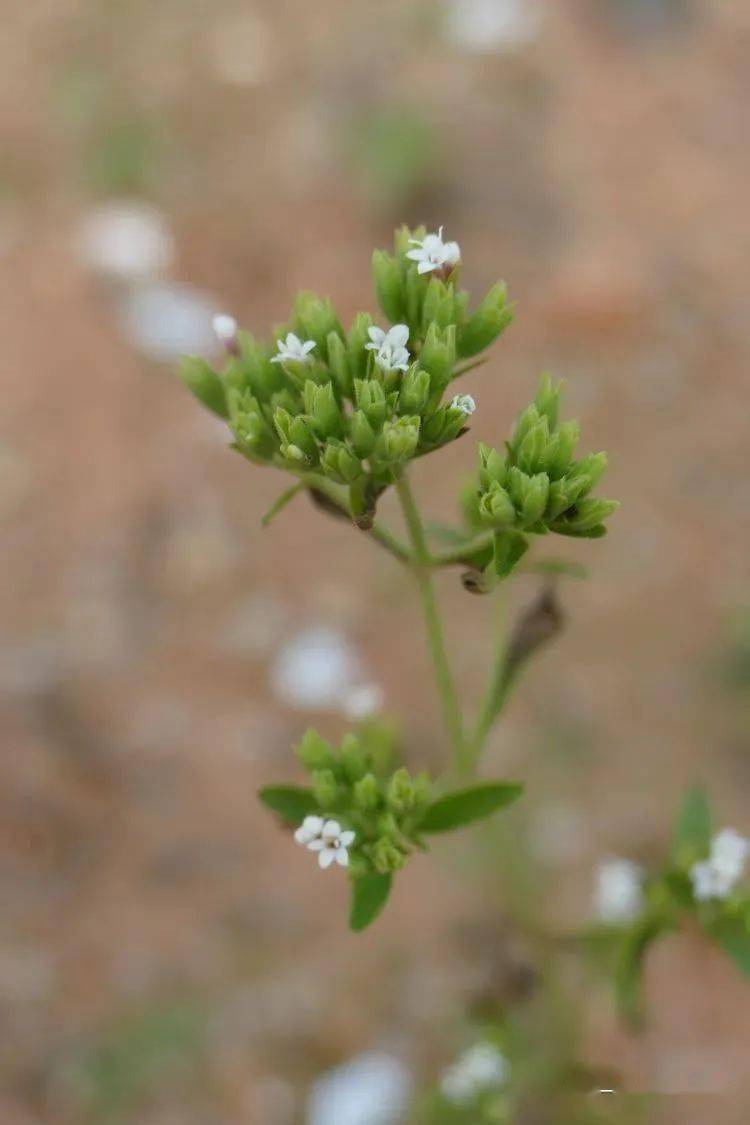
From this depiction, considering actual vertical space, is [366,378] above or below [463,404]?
above

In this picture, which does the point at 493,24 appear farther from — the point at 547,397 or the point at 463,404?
the point at 463,404

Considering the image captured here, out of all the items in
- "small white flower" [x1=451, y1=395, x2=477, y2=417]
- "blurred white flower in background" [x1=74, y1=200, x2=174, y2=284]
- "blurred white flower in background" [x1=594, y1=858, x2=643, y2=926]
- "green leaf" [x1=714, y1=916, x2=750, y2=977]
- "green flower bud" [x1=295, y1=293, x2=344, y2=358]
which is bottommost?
"green leaf" [x1=714, y1=916, x2=750, y2=977]

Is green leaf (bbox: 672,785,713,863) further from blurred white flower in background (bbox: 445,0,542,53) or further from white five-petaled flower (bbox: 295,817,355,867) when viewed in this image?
blurred white flower in background (bbox: 445,0,542,53)

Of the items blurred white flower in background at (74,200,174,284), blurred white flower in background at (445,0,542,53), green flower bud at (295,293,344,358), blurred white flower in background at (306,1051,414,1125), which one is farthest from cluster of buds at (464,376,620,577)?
blurred white flower in background at (445,0,542,53)

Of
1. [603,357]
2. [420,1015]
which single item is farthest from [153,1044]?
[603,357]

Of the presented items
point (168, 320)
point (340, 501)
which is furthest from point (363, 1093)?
point (168, 320)

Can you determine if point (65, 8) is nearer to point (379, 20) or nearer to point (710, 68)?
point (379, 20)

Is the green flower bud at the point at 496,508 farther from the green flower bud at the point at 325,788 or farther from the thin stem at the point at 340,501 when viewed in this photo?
the green flower bud at the point at 325,788

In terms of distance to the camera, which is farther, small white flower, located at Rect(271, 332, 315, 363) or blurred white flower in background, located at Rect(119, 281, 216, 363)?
blurred white flower in background, located at Rect(119, 281, 216, 363)
